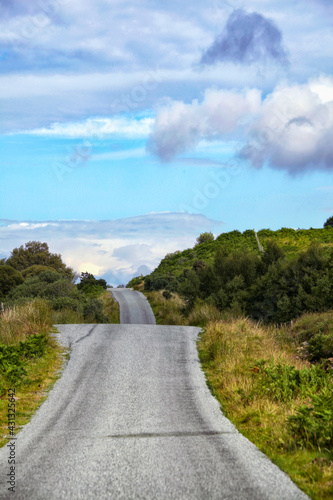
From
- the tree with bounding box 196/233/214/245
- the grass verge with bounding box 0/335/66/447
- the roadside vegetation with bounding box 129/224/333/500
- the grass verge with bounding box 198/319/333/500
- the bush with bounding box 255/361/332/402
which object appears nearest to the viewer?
the grass verge with bounding box 198/319/333/500

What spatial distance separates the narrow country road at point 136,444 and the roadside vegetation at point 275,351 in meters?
0.38

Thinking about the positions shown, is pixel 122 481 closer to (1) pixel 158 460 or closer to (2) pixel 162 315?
(1) pixel 158 460

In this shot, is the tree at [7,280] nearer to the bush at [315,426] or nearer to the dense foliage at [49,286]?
the dense foliage at [49,286]

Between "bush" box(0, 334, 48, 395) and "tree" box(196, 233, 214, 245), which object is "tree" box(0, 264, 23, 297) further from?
"bush" box(0, 334, 48, 395)

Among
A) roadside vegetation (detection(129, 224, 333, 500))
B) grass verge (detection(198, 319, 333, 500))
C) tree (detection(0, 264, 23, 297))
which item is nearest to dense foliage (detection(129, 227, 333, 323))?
roadside vegetation (detection(129, 224, 333, 500))

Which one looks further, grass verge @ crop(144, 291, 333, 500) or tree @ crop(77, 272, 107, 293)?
tree @ crop(77, 272, 107, 293)

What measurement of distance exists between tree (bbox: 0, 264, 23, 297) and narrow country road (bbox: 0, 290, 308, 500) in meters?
49.6

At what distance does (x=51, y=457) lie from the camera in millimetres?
6129

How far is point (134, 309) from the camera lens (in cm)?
4703

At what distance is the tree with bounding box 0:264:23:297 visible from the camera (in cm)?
5859

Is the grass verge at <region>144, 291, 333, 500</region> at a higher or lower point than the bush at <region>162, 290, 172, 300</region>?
lower

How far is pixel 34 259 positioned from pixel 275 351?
81.3 m

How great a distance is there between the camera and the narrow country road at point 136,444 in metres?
5.03

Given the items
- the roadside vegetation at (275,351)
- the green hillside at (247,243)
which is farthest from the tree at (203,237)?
the roadside vegetation at (275,351)
